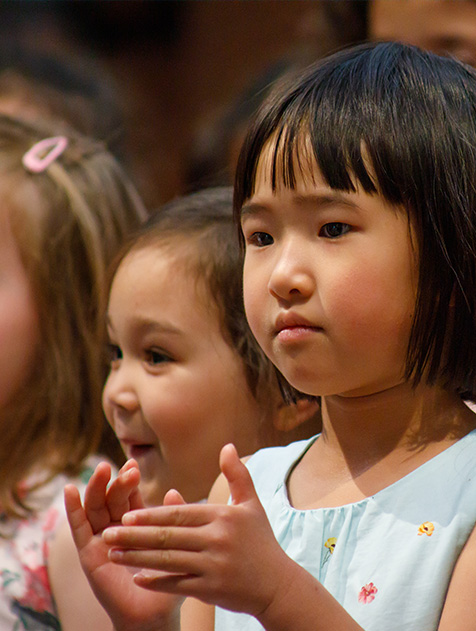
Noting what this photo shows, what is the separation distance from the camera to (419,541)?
1.16 metres

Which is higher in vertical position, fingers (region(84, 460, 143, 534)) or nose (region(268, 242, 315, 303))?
nose (region(268, 242, 315, 303))

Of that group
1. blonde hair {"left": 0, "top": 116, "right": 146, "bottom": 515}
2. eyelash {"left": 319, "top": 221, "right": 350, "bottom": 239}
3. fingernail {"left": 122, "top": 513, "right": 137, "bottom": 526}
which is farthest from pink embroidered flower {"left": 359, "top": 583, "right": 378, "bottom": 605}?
blonde hair {"left": 0, "top": 116, "right": 146, "bottom": 515}

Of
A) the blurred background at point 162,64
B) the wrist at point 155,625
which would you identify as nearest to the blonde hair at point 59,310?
the blurred background at point 162,64

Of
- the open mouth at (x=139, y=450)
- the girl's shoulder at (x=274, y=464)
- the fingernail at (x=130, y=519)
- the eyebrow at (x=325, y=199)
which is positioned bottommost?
the open mouth at (x=139, y=450)

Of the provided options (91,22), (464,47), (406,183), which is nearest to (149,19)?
(91,22)

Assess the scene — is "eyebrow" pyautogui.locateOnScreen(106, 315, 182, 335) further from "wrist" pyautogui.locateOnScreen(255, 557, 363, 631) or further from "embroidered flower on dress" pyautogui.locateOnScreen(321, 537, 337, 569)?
"wrist" pyautogui.locateOnScreen(255, 557, 363, 631)

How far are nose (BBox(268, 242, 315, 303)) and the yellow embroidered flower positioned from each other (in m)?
0.32

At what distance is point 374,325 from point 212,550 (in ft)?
1.15

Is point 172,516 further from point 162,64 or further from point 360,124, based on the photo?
point 162,64

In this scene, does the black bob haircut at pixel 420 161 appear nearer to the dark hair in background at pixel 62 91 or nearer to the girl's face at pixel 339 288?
the girl's face at pixel 339 288

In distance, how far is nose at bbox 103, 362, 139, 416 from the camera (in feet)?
5.61

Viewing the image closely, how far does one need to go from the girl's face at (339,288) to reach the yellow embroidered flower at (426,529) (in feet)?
0.63

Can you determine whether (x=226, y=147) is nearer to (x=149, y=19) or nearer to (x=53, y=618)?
(x=149, y=19)

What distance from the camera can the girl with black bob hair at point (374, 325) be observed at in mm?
1162
